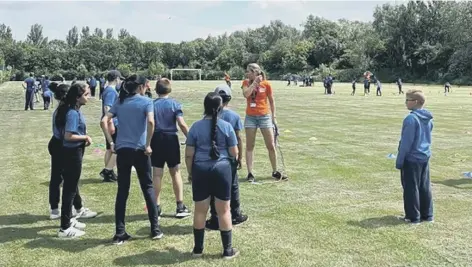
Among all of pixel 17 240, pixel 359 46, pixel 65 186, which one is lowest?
pixel 17 240

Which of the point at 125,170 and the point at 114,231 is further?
the point at 114,231

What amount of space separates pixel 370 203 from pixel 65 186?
14.6 feet

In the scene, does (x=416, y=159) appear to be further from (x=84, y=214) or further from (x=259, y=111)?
(x=84, y=214)

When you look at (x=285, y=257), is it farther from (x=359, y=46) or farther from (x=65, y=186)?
(x=359, y=46)

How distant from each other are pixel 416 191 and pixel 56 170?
4749 millimetres

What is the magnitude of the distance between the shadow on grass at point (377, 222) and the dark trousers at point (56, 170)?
381 centimetres

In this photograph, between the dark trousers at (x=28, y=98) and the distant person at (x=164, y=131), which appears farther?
the dark trousers at (x=28, y=98)

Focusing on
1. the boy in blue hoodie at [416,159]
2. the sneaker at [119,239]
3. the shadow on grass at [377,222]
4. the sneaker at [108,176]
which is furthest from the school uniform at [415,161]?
the sneaker at [108,176]

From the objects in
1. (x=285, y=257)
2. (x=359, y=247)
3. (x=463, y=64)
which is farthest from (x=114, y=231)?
(x=463, y=64)

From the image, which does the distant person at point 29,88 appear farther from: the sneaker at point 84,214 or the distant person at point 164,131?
the distant person at point 164,131

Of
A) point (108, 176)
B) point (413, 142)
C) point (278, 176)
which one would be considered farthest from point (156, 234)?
point (278, 176)

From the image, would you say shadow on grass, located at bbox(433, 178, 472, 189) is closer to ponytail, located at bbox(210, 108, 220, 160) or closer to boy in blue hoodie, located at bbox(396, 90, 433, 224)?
boy in blue hoodie, located at bbox(396, 90, 433, 224)

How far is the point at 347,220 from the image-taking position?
6836 millimetres

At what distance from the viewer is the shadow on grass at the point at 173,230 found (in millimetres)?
6348
